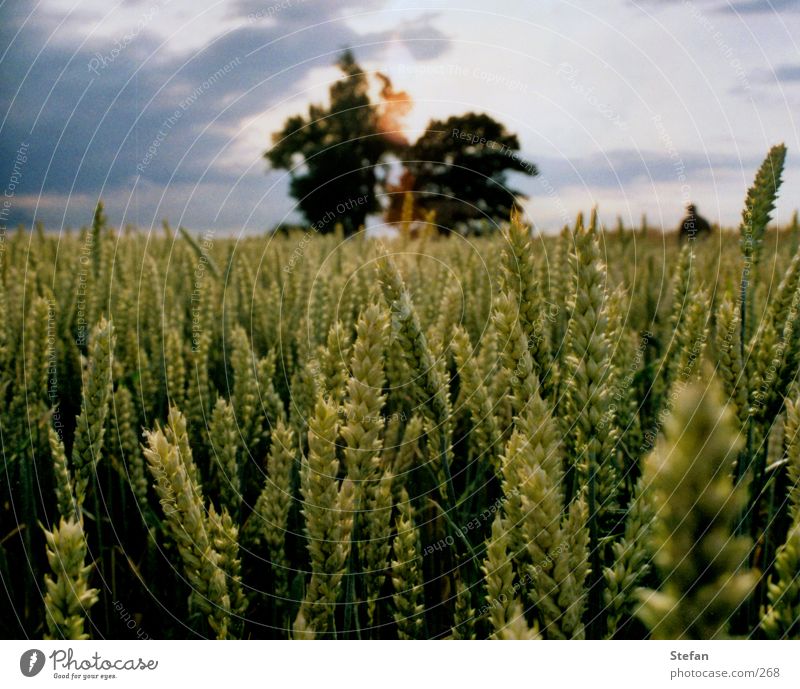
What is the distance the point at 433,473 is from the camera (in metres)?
1.39

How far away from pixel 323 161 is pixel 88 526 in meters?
1.34

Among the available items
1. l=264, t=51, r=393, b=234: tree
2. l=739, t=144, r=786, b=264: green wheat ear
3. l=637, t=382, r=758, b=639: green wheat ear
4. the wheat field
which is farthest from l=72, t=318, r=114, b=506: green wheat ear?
l=739, t=144, r=786, b=264: green wheat ear

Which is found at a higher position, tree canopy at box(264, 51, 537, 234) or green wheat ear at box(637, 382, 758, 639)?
tree canopy at box(264, 51, 537, 234)

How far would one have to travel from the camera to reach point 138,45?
1.55 m

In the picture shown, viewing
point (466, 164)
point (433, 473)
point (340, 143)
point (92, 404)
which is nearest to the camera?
point (92, 404)

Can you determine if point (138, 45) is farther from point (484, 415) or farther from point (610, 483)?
point (610, 483)

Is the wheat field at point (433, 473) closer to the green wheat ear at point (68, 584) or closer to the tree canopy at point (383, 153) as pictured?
the green wheat ear at point (68, 584)

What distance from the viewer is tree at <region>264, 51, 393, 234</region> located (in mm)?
1842

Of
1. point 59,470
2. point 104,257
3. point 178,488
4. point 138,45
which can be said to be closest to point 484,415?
point 178,488

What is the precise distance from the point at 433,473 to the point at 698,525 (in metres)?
0.98

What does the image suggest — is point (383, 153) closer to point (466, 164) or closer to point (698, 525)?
point (466, 164)

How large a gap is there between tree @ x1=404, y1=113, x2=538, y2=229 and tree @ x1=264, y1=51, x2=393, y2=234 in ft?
0.53

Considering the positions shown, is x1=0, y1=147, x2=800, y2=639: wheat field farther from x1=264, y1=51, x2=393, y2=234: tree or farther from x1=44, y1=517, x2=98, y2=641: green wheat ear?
x1=264, y1=51, x2=393, y2=234: tree

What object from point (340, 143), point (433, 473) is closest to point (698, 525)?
point (433, 473)
